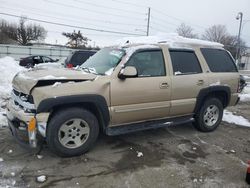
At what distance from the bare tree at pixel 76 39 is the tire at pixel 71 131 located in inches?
2064

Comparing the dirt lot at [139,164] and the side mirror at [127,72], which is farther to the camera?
the side mirror at [127,72]

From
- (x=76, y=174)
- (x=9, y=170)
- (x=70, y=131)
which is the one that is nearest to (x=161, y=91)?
(x=70, y=131)

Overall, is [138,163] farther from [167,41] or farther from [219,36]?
[219,36]

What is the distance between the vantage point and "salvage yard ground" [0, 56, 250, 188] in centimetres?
371

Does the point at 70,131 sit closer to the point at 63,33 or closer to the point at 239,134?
the point at 239,134

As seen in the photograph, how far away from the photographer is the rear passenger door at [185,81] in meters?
5.24

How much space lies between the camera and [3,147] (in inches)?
183

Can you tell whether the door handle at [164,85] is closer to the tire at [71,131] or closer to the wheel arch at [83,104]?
the wheel arch at [83,104]

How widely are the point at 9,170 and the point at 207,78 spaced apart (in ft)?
13.7

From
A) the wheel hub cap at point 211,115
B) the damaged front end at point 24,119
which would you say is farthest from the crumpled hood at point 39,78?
the wheel hub cap at point 211,115

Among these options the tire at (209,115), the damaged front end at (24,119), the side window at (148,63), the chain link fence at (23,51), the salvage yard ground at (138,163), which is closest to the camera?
the salvage yard ground at (138,163)

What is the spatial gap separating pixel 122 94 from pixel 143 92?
429mm

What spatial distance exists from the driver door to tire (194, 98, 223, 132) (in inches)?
41.3

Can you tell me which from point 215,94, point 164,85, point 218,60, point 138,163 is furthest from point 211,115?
point 138,163
